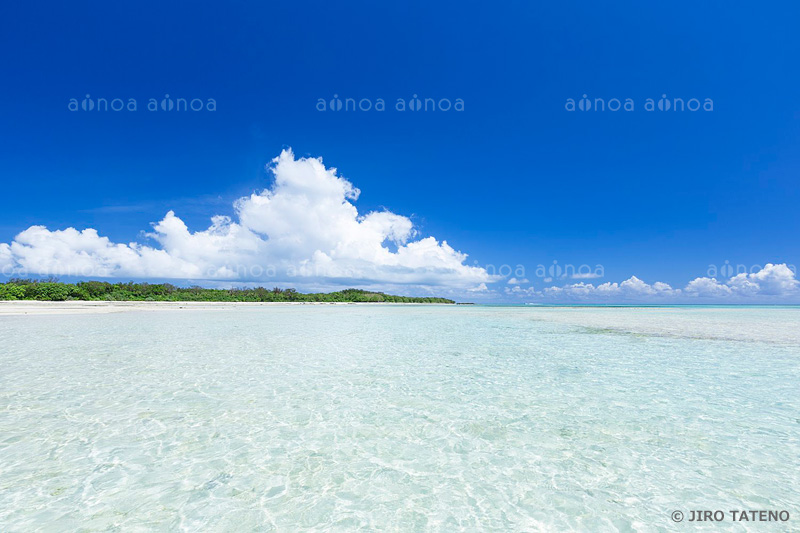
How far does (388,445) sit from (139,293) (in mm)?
79980

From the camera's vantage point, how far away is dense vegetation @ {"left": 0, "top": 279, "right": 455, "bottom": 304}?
54062 mm

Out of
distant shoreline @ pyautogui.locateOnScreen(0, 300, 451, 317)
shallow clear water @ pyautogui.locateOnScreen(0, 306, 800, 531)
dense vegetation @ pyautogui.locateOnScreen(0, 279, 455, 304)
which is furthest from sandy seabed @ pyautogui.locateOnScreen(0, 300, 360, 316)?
shallow clear water @ pyautogui.locateOnScreen(0, 306, 800, 531)

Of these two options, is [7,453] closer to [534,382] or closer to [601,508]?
[601,508]

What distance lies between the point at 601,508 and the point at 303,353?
10372 millimetres

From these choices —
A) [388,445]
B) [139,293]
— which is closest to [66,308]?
[139,293]

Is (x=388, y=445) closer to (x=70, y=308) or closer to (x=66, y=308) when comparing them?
(x=66, y=308)

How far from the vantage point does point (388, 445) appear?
505 centimetres

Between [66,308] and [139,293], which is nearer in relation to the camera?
[66,308]

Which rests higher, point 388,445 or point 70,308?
point 388,445

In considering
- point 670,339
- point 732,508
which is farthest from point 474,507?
point 670,339

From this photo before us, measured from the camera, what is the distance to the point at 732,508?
11.9ft

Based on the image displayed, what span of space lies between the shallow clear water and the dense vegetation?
6169 cm

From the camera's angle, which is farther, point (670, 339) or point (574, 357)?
point (670, 339)

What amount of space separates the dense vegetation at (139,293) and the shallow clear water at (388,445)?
202 feet
